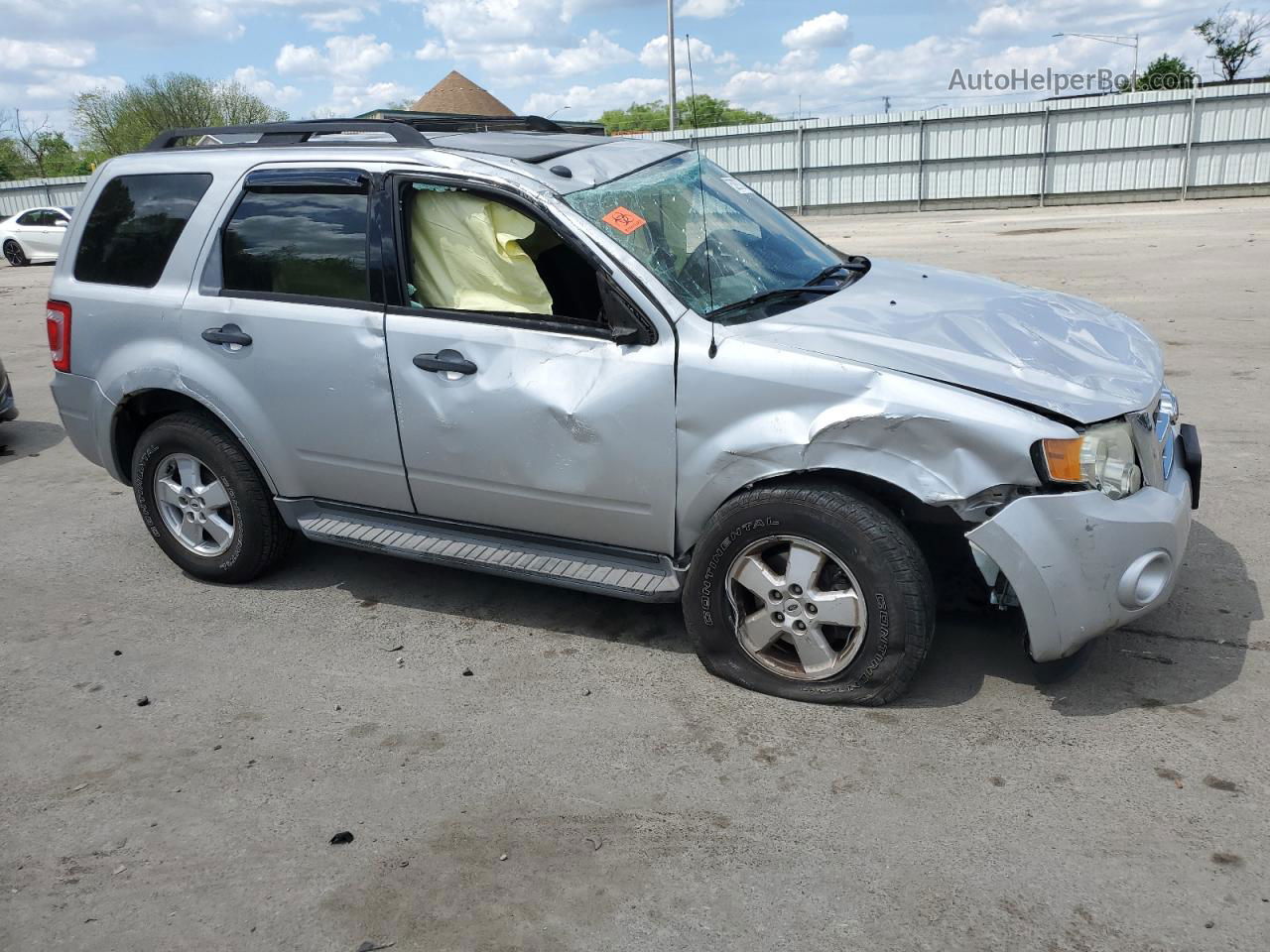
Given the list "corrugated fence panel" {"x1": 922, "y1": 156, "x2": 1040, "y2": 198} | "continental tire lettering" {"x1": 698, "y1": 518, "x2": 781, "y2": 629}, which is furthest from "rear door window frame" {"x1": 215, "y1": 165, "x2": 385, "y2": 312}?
"corrugated fence panel" {"x1": 922, "y1": 156, "x2": 1040, "y2": 198}

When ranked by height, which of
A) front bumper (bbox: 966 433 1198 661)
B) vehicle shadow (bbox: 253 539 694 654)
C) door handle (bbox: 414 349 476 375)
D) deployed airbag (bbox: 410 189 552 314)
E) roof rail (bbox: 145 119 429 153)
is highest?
roof rail (bbox: 145 119 429 153)

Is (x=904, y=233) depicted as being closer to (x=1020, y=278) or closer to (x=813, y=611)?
(x=1020, y=278)

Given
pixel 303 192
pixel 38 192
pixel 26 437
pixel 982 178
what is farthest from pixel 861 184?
pixel 38 192

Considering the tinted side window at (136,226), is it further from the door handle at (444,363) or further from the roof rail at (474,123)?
the door handle at (444,363)

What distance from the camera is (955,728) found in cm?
361

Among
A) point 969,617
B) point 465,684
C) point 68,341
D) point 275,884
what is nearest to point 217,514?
point 68,341

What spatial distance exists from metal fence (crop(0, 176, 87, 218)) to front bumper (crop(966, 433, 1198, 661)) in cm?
4237

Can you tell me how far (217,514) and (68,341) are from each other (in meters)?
1.09

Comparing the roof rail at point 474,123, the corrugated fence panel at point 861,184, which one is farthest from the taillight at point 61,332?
the corrugated fence panel at point 861,184

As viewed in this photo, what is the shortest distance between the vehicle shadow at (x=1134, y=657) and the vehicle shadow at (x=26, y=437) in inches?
264

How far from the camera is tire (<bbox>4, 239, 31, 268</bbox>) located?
26094 millimetres

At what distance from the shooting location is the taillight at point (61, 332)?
5.12 m

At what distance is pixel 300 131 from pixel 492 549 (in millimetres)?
2065

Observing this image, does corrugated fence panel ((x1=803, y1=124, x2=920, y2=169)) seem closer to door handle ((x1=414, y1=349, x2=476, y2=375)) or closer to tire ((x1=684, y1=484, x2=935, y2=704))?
door handle ((x1=414, y1=349, x2=476, y2=375))
